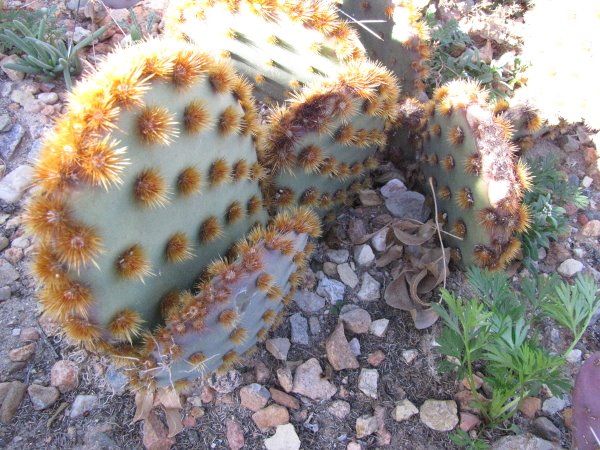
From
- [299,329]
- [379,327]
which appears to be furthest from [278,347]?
[379,327]

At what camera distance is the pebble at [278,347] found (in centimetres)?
173

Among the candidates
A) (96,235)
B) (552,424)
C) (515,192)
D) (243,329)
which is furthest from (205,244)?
(552,424)

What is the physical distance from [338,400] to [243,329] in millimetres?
426

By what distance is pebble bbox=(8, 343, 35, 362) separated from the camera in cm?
166

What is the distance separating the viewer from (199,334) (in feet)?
4.26

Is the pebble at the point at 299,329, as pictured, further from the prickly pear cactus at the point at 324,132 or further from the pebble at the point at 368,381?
the prickly pear cactus at the point at 324,132

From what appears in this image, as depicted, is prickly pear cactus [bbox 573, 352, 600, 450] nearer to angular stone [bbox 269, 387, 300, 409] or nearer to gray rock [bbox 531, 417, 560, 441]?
gray rock [bbox 531, 417, 560, 441]

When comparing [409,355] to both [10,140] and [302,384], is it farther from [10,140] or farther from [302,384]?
[10,140]

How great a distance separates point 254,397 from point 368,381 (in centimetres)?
33

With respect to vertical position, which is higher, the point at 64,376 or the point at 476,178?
the point at 476,178

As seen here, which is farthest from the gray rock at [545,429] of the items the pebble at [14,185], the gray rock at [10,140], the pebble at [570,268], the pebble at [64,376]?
the gray rock at [10,140]

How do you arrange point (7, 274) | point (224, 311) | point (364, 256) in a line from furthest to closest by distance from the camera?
point (364, 256) < point (7, 274) < point (224, 311)

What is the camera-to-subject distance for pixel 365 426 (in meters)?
1.60

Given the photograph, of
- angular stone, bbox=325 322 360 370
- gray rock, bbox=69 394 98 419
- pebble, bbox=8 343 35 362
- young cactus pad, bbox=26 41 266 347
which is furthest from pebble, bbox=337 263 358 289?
pebble, bbox=8 343 35 362
